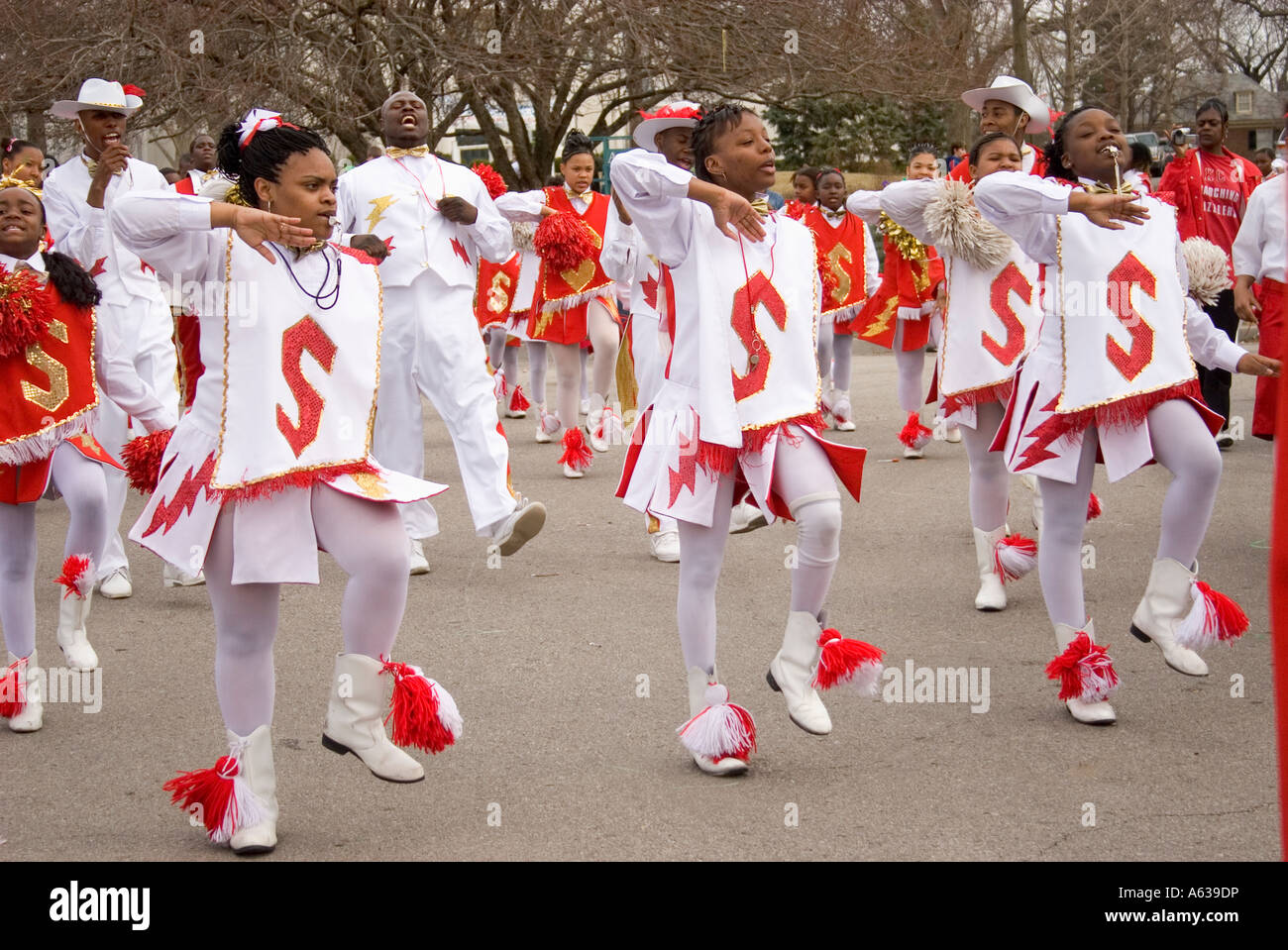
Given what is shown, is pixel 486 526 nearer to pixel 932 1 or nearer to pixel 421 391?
pixel 421 391

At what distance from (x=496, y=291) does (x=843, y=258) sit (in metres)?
2.83

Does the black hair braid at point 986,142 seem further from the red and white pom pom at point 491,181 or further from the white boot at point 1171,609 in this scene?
the red and white pom pom at point 491,181

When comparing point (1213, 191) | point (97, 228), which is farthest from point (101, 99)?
point (1213, 191)

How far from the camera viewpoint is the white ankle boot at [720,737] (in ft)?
14.5

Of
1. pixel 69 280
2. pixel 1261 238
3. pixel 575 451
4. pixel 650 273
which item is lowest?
pixel 575 451

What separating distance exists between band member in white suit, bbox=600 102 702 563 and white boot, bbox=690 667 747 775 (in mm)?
1126

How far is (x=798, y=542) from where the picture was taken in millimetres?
4477

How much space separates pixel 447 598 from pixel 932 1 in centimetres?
2364

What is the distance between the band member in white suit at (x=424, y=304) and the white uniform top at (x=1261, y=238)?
3.79 m

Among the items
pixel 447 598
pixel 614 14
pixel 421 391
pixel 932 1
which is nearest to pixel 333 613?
pixel 447 598

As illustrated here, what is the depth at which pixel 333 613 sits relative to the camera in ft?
21.9

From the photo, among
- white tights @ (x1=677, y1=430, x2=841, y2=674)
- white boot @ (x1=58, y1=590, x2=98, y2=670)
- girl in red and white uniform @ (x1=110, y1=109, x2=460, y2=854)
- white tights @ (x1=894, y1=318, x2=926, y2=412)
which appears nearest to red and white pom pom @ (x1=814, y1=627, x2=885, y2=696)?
white tights @ (x1=677, y1=430, x2=841, y2=674)

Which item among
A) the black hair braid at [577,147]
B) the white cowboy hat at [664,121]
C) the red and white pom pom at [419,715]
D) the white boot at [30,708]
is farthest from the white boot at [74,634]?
the black hair braid at [577,147]

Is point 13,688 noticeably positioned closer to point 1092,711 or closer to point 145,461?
point 145,461
